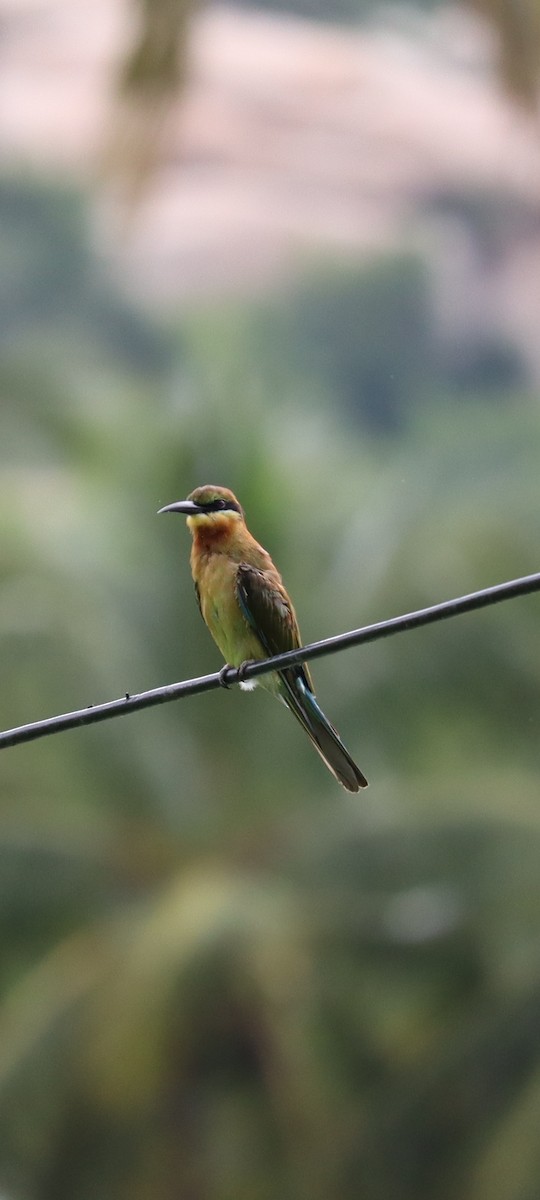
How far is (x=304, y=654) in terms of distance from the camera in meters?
1.71

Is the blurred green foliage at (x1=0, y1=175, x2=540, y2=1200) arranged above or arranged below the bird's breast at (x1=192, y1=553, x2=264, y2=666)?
below

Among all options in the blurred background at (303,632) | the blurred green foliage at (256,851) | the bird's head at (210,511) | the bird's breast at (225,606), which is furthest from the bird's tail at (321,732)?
the blurred green foliage at (256,851)

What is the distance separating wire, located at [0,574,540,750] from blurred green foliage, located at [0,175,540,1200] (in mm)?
4793

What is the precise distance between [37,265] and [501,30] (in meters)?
6.13

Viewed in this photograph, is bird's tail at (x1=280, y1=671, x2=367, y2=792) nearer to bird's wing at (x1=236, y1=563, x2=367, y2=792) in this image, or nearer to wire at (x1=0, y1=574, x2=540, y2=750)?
bird's wing at (x1=236, y1=563, x2=367, y2=792)

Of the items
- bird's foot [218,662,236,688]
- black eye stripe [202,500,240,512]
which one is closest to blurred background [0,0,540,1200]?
black eye stripe [202,500,240,512]

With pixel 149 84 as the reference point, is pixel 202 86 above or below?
above

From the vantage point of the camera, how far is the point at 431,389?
987cm

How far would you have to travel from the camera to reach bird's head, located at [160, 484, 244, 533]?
101 inches

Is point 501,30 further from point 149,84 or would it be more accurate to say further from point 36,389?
point 36,389

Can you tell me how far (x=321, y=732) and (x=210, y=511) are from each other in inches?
18.3

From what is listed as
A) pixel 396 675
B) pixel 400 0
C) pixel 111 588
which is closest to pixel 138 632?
pixel 111 588

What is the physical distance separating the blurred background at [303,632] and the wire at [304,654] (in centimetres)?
299

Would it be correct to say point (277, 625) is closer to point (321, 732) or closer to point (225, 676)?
point (321, 732)
